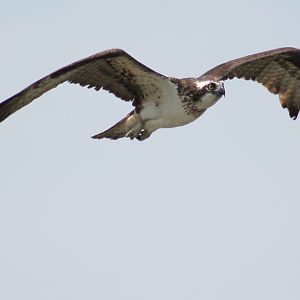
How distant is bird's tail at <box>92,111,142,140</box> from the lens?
1972cm

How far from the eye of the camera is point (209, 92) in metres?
19.5

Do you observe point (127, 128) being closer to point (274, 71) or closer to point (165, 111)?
point (165, 111)

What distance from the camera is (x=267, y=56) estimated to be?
21562mm

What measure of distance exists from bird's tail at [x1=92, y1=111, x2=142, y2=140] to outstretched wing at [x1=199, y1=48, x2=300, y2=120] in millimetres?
1754

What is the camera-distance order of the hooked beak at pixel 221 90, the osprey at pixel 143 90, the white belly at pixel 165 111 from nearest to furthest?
the osprey at pixel 143 90 → the white belly at pixel 165 111 → the hooked beak at pixel 221 90

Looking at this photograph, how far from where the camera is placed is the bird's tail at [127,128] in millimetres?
19719

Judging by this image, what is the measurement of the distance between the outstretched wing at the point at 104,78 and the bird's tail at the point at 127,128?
270mm

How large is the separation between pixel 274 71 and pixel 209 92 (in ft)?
10.2

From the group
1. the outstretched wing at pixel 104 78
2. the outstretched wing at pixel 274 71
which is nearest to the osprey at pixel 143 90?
the outstretched wing at pixel 104 78

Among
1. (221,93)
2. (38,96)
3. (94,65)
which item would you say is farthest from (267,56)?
(38,96)

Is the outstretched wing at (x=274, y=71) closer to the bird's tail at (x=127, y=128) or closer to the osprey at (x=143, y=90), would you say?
the osprey at (x=143, y=90)

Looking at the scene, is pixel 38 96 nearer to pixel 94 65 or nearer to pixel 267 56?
pixel 94 65

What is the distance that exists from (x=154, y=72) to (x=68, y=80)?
1.48 m

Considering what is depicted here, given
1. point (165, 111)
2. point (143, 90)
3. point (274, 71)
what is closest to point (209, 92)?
point (165, 111)
